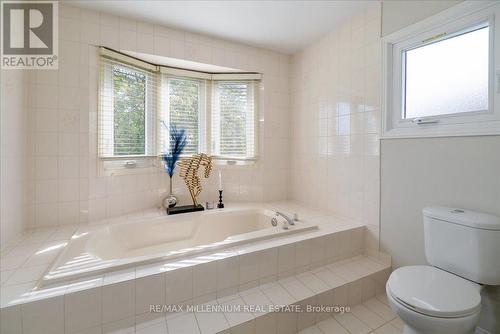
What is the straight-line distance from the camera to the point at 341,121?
2299 mm

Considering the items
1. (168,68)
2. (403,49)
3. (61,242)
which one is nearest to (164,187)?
(61,242)

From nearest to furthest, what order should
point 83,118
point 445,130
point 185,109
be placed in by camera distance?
point 445,130
point 83,118
point 185,109

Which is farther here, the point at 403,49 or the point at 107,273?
the point at 403,49

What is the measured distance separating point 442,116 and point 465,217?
70cm

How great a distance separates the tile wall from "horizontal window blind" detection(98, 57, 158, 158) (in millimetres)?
1755

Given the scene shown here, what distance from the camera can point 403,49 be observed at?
5.92 ft

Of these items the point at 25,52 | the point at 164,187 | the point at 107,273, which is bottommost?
the point at 107,273

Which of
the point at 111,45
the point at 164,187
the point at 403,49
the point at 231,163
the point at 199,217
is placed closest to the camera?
the point at 403,49

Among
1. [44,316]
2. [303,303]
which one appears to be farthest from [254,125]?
[44,316]

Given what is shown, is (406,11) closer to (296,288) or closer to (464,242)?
(464,242)

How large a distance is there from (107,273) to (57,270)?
258 millimetres

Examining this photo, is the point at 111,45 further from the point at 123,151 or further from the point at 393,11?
the point at 393,11

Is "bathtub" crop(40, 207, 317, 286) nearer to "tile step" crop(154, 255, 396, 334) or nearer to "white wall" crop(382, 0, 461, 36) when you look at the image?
"tile step" crop(154, 255, 396, 334)

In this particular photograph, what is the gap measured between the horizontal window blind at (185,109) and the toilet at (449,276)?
2363mm
